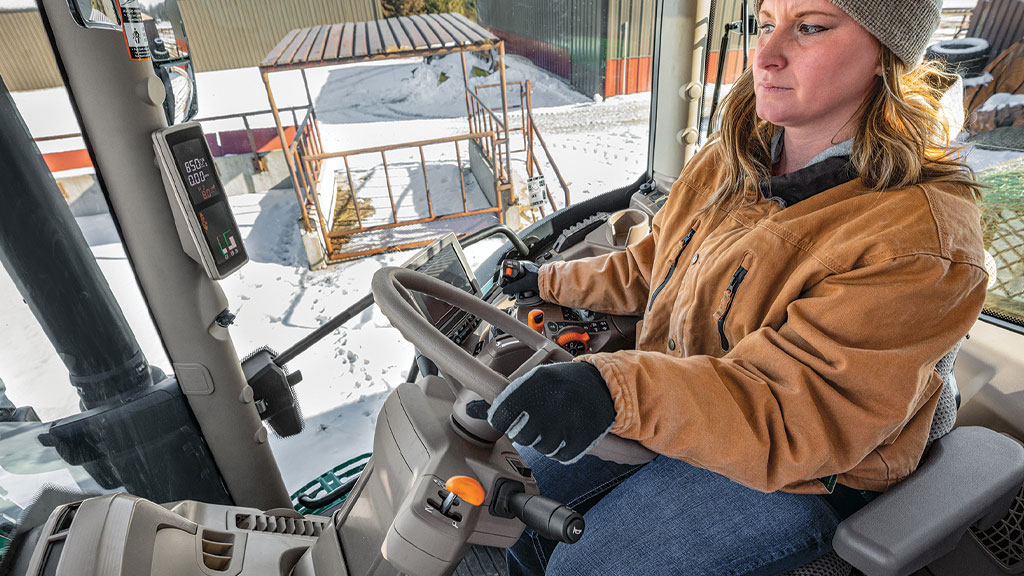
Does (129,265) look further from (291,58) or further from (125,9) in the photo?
(291,58)

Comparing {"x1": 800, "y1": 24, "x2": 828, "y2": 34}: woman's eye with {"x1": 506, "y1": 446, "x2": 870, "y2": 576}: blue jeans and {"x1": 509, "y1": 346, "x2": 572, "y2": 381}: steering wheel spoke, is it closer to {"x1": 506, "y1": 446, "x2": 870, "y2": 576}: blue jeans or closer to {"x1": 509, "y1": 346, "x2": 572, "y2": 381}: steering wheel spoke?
{"x1": 509, "y1": 346, "x2": 572, "y2": 381}: steering wheel spoke

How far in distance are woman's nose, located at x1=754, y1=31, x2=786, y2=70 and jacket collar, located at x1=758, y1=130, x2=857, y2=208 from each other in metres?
0.18

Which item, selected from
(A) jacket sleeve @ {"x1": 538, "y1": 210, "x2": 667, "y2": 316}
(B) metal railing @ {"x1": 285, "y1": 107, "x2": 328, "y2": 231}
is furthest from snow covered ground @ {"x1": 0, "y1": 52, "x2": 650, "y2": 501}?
(A) jacket sleeve @ {"x1": 538, "y1": 210, "x2": 667, "y2": 316}

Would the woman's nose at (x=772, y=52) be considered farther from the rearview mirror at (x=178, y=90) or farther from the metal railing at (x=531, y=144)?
the metal railing at (x=531, y=144)

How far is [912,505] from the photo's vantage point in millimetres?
824

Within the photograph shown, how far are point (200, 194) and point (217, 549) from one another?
687 millimetres

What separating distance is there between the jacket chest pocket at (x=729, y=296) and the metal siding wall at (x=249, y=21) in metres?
1.67

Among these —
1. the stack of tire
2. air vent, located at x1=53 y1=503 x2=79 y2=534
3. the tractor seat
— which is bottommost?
the tractor seat

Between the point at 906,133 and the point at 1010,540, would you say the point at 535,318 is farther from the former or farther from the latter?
the point at 1010,540

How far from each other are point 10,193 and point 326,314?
236cm

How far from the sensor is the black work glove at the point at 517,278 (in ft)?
5.31

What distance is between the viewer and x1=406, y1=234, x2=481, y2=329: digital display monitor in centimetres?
150

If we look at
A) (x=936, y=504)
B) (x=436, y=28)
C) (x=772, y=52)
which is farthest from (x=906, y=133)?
(x=436, y=28)

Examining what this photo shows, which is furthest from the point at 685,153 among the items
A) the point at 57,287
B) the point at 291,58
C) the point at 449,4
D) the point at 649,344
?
the point at 57,287
